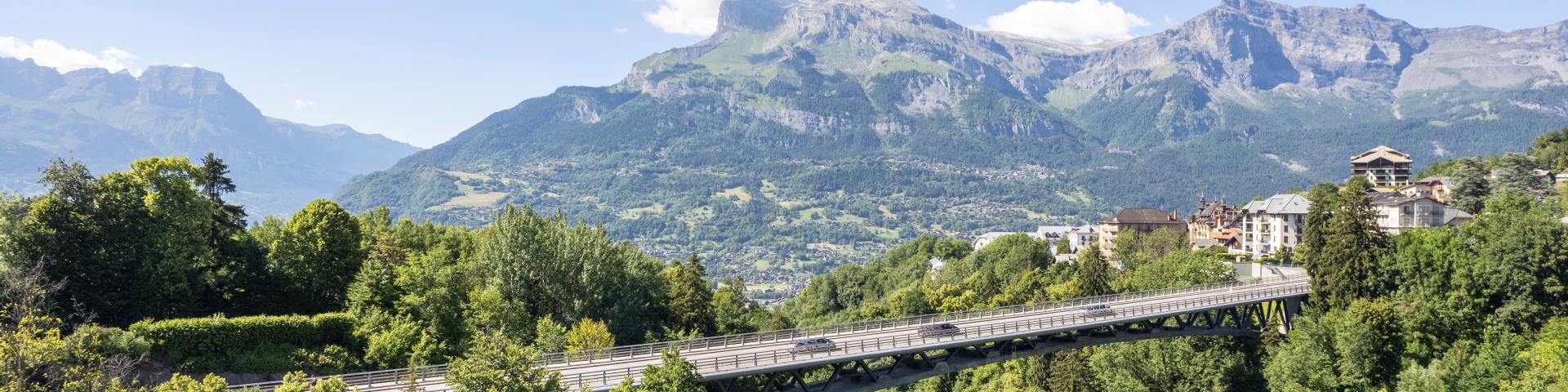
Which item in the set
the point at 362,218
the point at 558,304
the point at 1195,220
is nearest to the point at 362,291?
the point at 558,304

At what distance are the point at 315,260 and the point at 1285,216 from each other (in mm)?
116803

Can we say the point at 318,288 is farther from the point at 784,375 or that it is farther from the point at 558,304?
the point at 784,375

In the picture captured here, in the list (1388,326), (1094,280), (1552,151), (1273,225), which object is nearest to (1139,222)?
(1273,225)

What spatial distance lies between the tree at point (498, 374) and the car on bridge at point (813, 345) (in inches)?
650

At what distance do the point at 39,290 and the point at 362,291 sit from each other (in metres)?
19.2

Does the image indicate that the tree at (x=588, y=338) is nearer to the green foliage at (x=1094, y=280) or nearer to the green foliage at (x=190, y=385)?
the green foliage at (x=190, y=385)

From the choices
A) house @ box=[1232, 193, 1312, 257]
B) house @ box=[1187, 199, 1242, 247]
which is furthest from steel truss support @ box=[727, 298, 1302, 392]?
house @ box=[1187, 199, 1242, 247]

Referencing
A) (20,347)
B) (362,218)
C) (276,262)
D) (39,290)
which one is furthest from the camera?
(362,218)

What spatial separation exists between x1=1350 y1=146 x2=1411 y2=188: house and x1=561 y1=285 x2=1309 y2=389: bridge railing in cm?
9781

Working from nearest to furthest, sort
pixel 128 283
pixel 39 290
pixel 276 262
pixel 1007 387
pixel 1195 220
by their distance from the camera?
1. pixel 39 290
2. pixel 128 283
3. pixel 276 262
4. pixel 1007 387
5. pixel 1195 220

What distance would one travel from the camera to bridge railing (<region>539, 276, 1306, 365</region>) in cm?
5253

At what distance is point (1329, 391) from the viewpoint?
220 ft

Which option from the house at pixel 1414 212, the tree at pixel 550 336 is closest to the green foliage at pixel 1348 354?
the house at pixel 1414 212

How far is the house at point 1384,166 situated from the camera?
160m
